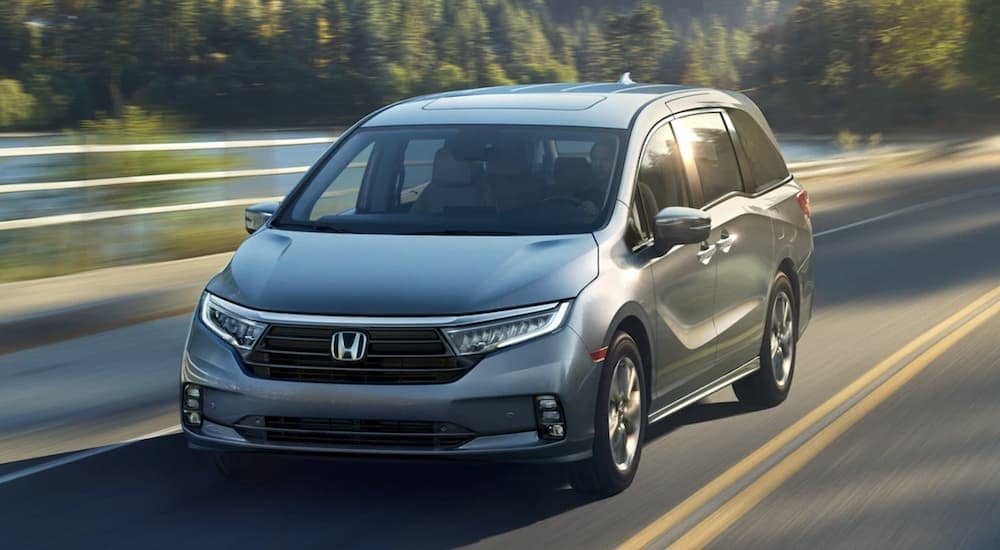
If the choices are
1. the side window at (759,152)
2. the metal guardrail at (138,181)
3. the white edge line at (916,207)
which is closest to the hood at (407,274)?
the side window at (759,152)

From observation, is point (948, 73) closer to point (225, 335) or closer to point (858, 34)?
point (858, 34)

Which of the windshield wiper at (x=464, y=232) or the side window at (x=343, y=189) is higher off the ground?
the windshield wiper at (x=464, y=232)

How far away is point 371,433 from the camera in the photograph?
6184 millimetres

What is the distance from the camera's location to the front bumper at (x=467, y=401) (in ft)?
20.1

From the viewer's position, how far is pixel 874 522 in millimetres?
6289

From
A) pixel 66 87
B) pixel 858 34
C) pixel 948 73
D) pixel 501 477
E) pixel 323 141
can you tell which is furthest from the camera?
pixel 858 34

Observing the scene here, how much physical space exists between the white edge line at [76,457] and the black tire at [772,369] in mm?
2953

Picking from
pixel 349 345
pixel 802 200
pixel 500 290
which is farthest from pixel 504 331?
pixel 802 200

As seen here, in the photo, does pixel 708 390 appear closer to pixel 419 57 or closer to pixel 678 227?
pixel 678 227

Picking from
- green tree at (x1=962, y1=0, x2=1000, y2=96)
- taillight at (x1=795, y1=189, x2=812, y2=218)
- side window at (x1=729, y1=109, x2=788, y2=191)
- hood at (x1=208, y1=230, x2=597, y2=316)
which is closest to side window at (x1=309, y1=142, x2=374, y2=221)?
hood at (x1=208, y1=230, x2=597, y2=316)

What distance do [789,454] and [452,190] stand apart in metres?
1.94

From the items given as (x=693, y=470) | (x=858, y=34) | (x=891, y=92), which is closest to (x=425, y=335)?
(x=693, y=470)

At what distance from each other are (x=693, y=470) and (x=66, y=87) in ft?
265

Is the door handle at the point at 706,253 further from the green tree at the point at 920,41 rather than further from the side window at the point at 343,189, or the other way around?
the green tree at the point at 920,41
